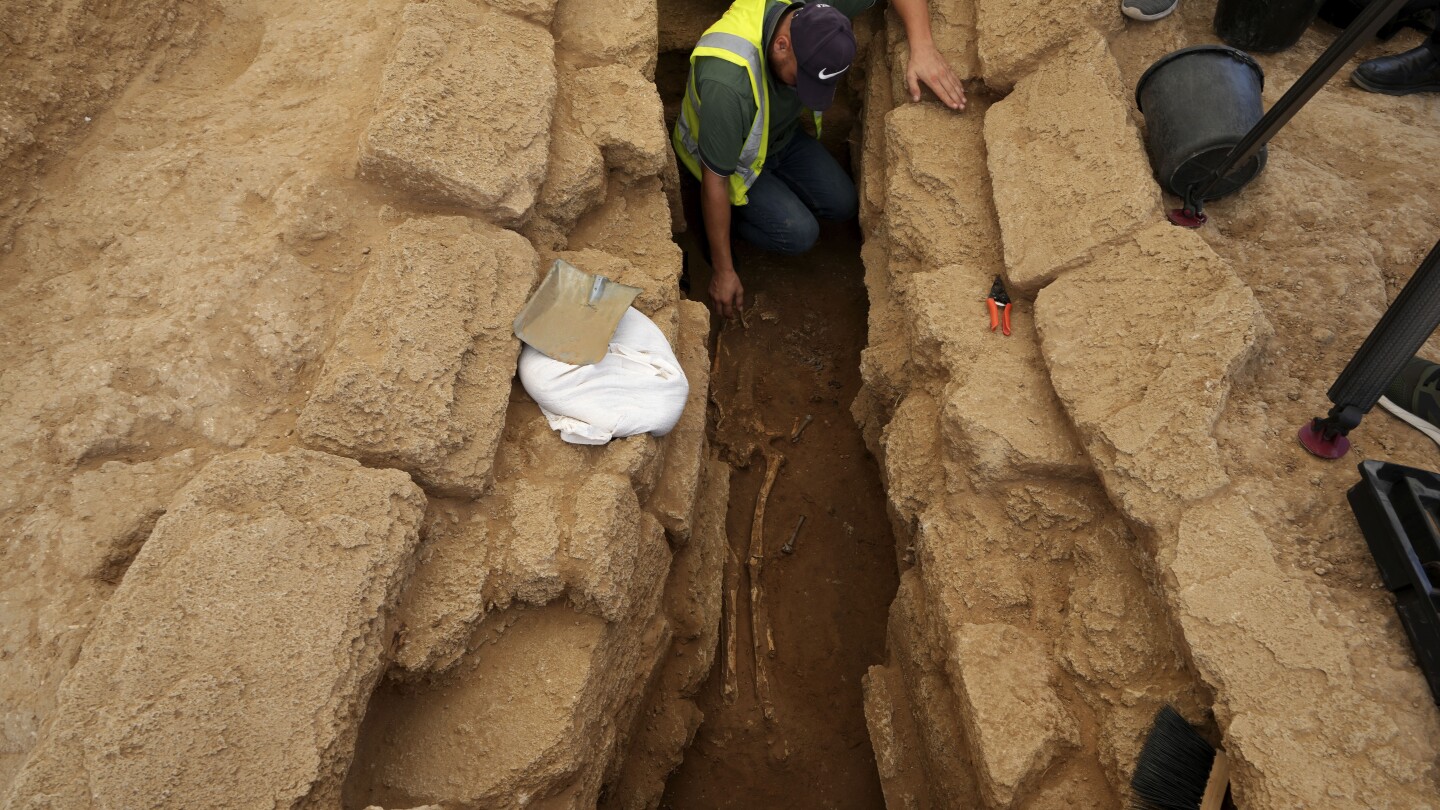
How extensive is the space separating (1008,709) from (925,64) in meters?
2.48

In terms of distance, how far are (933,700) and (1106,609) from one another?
636 millimetres

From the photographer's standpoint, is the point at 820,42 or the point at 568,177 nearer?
the point at 568,177

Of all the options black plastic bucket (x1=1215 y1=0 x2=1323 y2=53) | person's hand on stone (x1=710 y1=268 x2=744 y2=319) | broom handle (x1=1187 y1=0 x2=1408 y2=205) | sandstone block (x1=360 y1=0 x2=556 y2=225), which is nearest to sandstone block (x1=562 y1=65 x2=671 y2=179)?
sandstone block (x1=360 y1=0 x2=556 y2=225)

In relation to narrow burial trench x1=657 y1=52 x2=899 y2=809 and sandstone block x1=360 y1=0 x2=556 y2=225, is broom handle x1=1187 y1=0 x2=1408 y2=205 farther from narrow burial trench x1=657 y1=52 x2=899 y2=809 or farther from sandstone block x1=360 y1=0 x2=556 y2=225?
sandstone block x1=360 y1=0 x2=556 y2=225

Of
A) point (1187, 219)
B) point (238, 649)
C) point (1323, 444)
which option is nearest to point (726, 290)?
point (1187, 219)

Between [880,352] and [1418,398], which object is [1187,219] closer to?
[1418,398]

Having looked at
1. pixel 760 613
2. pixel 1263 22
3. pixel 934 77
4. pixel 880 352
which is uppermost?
pixel 1263 22

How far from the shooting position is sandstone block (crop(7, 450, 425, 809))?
163 centimetres

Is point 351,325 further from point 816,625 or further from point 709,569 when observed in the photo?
point 816,625

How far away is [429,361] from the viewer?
2.25m

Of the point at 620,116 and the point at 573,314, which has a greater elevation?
the point at 620,116

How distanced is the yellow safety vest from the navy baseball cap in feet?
0.60

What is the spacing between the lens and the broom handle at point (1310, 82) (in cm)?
228

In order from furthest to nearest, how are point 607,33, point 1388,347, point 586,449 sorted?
point 607,33, point 586,449, point 1388,347
